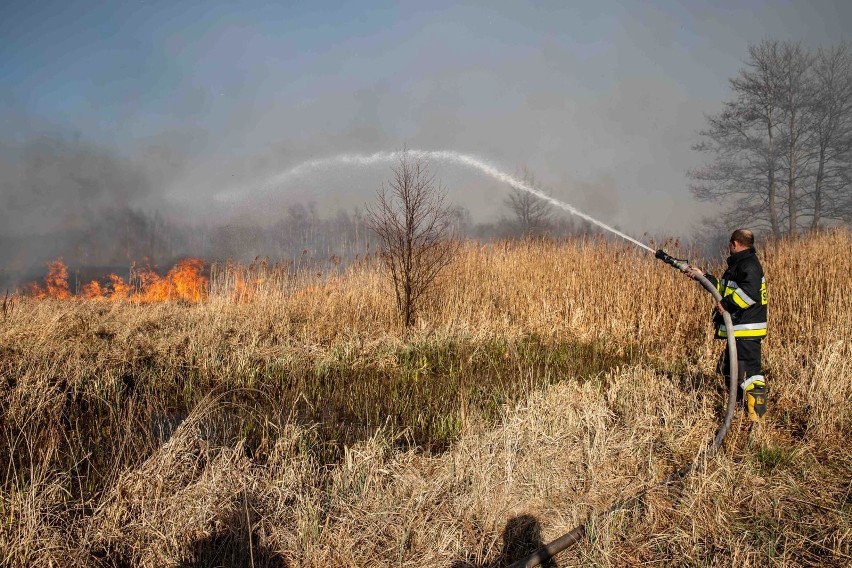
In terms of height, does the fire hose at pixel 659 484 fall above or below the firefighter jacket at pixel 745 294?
below

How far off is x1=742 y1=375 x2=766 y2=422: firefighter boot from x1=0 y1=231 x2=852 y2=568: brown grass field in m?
0.15

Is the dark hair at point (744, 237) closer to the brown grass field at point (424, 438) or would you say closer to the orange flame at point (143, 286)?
the brown grass field at point (424, 438)

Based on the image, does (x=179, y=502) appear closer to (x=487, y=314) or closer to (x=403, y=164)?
(x=403, y=164)

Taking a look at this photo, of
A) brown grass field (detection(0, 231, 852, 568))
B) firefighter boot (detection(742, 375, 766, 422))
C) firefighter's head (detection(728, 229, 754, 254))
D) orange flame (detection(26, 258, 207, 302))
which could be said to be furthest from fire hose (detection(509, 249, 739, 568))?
orange flame (detection(26, 258, 207, 302))

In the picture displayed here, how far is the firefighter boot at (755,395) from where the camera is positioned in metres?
4.63

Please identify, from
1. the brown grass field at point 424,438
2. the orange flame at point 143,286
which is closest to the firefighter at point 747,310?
the brown grass field at point 424,438

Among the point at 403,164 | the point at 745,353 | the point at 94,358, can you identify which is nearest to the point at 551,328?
the point at 403,164

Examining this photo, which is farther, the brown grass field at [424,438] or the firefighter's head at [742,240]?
the firefighter's head at [742,240]

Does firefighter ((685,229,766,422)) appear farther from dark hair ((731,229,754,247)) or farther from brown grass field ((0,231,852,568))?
brown grass field ((0,231,852,568))

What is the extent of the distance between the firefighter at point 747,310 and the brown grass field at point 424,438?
289 millimetres

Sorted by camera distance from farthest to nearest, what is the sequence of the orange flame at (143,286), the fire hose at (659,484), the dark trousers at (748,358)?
the orange flame at (143,286), the dark trousers at (748,358), the fire hose at (659,484)

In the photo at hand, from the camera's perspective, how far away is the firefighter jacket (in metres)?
4.55

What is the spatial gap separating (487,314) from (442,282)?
1310mm

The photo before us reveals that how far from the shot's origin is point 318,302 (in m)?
10.6
